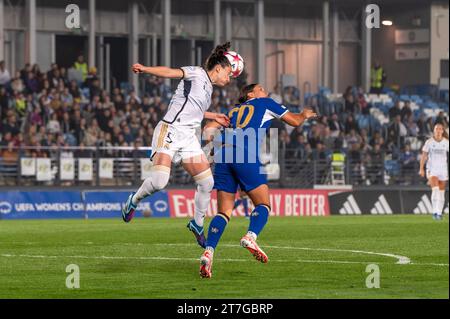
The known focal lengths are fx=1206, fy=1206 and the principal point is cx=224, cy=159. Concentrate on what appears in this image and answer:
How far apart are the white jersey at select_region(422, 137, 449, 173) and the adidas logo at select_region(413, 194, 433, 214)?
733 cm

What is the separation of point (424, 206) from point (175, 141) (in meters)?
24.3

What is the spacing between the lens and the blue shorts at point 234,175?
544 inches

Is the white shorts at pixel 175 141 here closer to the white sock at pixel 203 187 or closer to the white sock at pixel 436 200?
the white sock at pixel 203 187

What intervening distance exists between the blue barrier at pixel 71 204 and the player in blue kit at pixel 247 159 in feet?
58.9

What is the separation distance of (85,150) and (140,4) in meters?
13.5

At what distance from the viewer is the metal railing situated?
32.7 metres

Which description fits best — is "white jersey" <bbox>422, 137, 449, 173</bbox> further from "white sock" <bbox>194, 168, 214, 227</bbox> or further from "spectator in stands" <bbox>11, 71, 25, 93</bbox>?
"white sock" <bbox>194, 168, 214, 227</bbox>

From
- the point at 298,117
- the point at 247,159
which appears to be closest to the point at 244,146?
the point at 247,159

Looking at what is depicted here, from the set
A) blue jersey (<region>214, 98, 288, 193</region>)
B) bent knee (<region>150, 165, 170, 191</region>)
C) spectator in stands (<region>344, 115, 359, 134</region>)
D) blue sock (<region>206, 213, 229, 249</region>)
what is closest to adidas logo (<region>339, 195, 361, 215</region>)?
spectator in stands (<region>344, 115, 359, 134</region>)

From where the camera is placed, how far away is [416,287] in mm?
11797

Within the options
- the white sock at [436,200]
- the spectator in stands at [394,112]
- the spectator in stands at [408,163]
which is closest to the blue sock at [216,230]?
the white sock at [436,200]
